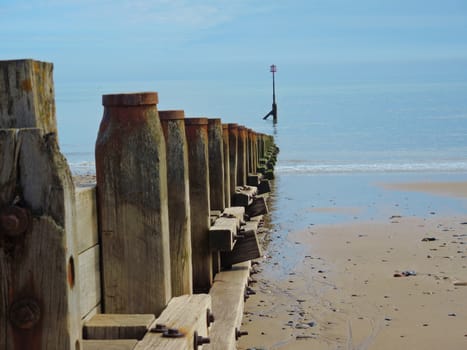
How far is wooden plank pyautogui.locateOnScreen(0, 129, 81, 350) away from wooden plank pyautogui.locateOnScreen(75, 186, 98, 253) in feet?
2.50

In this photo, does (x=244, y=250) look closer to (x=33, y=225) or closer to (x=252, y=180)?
(x=33, y=225)

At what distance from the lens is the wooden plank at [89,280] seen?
8.97 feet

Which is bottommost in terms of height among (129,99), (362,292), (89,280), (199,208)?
(362,292)

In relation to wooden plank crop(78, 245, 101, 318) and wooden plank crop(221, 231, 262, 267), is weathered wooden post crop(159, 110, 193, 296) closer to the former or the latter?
wooden plank crop(78, 245, 101, 318)

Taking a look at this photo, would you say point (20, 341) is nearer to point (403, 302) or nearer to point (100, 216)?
point (100, 216)

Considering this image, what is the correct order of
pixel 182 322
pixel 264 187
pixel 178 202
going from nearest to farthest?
pixel 182 322, pixel 178 202, pixel 264 187

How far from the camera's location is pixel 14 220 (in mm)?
1771

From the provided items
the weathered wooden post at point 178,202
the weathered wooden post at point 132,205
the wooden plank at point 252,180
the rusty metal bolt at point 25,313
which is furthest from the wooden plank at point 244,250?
the wooden plank at point 252,180

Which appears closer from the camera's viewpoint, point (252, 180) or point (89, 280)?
point (89, 280)

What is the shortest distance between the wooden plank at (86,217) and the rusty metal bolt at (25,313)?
796 millimetres

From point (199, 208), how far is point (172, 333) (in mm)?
2872

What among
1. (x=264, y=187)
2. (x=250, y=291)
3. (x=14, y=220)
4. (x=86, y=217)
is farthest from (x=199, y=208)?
(x=264, y=187)

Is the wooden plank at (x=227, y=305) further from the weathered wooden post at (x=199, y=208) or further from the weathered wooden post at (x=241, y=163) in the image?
the weathered wooden post at (x=241, y=163)

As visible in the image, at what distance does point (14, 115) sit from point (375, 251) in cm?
884
